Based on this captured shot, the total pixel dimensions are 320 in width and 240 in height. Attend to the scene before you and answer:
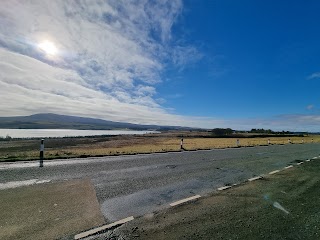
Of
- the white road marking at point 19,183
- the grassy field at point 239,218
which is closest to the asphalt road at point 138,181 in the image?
the white road marking at point 19,183

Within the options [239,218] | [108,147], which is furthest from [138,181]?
[108,147]

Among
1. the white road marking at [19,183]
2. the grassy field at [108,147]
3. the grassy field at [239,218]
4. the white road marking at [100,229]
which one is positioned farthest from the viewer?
the grassy field at [108,147]

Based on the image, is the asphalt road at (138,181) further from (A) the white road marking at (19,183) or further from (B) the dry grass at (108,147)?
(B) the dry grass at (108,147)

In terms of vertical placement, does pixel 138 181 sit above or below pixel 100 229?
above

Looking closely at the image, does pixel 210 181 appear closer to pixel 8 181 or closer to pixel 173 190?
pixel 173 190

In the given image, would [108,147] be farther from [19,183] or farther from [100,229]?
[100,229]

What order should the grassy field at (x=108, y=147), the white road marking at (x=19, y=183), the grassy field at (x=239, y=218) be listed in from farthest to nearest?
the grassy field at (x=108, y=147) < the white road marking at (x=19, y=183) < the grassy field at (x=239, y=218)

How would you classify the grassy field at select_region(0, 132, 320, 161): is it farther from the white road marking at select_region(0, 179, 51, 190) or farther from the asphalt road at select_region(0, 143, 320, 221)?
the white road marking at select_region(0, 179, 51, 190)

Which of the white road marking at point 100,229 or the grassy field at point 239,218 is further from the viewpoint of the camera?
the grassy field at point 239,218

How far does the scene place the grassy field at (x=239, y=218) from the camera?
4125 millimetres

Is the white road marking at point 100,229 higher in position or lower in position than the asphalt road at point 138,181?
lower

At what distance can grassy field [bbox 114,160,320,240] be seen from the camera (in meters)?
4.12

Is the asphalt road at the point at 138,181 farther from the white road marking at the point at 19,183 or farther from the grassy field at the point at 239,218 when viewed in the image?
the grassy field at the point at 239,218

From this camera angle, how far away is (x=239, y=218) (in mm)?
4863
